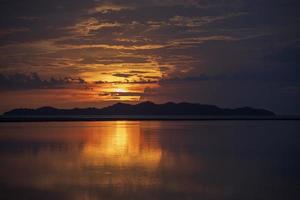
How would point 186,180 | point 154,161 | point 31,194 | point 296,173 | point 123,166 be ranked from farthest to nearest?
point 154,161
point 123,166
point 296,173
point 186,180
point 31,194

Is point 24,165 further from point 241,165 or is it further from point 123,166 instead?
point 241,165

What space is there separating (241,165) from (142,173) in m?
4.84

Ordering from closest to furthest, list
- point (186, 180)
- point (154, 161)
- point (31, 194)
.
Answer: point (31, 194) → point (186, 180) → point (154, 161)

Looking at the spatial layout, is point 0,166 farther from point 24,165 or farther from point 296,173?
point 296,173

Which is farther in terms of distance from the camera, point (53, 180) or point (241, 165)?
point (241, 165)

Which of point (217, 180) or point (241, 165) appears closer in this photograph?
point (217, 180)

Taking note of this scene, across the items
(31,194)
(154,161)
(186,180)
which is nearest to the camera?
(31,194)

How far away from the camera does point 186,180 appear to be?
49.8 feet

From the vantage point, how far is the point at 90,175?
16062 millimetres

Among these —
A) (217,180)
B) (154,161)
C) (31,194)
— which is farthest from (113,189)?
(154,161)

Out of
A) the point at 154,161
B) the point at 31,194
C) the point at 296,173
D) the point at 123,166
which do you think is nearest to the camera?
the point at 31,194

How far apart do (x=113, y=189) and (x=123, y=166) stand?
15.9 ft

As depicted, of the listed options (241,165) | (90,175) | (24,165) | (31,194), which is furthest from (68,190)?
(241,165)

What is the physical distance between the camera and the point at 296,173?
16453 millimetres
